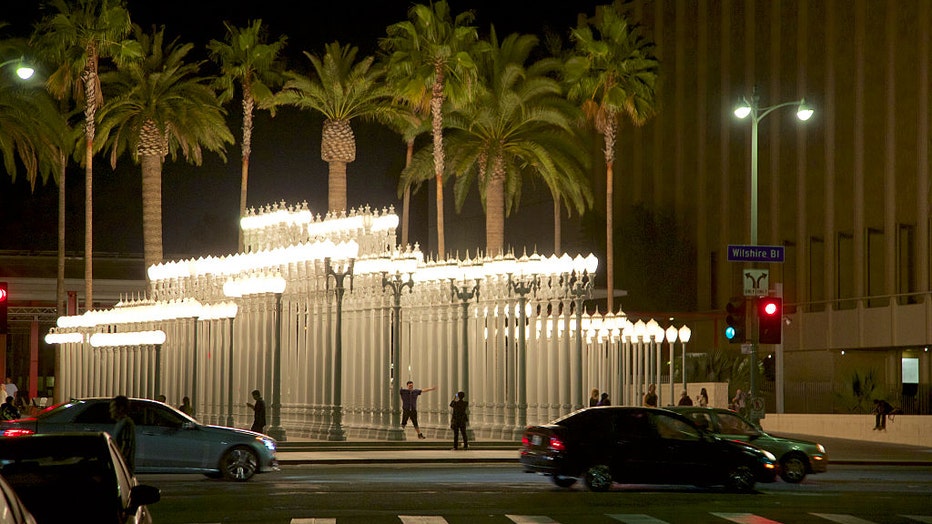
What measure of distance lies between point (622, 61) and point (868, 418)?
16.2 metres

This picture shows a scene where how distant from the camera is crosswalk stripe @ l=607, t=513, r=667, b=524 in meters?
18.1

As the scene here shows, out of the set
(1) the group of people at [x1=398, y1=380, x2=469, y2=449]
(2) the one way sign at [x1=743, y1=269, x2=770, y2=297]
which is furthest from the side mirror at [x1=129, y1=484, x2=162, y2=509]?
(1) the group of people at [x1=398, y1=380, x2=469, y2=449]

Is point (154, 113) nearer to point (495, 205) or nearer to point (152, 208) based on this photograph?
point (152, 208)

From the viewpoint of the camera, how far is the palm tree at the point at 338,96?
178 ft

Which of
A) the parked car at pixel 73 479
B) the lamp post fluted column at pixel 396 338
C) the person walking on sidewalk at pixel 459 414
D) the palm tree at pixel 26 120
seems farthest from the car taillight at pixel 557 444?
the palm tree at pixel 26 120

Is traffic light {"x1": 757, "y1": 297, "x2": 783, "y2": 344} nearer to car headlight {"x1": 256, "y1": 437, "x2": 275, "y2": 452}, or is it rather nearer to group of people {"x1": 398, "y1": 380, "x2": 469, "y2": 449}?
group of people {"x1": 398, "y1": 380, "x2": 469, "y2": 449}

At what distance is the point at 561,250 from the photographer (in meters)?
79.4

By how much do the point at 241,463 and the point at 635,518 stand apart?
323 inches

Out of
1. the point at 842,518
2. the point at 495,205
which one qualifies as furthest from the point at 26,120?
the point at 842,518

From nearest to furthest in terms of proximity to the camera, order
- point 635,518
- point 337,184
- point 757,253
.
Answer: point 635,518
point 757,253
point 337,184

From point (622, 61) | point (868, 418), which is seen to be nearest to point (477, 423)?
point (868, 418)

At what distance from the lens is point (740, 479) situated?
76.2 feet

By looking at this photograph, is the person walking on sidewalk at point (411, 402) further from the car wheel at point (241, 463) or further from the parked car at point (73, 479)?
the parked car at point (73, 479)

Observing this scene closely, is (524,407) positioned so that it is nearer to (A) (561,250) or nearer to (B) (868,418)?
(B) (868,418)
